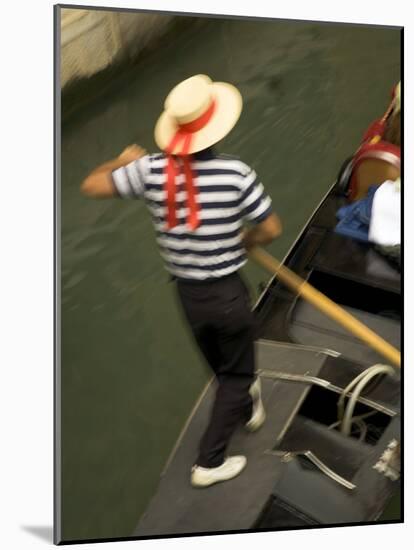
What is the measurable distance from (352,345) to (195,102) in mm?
890

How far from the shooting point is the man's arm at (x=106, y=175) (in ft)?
6.31

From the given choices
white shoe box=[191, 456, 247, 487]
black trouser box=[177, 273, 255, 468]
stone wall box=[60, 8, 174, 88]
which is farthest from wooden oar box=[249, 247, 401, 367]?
stone wall box=[60, 8, 174, 88]

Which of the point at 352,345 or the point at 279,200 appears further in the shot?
the point at 352,345

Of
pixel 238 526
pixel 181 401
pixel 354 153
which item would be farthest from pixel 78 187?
pixel 238 526

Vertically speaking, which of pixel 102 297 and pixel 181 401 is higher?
pixel 102 297

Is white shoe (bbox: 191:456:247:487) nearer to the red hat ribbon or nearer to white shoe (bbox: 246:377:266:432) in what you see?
white shoe (bbox: 246:377:266:432)

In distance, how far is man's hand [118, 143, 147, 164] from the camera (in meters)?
1.96

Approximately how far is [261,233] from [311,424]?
64 centimetres

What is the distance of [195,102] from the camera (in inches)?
72.1

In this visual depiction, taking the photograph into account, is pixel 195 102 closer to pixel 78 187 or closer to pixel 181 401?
pixel 78 187

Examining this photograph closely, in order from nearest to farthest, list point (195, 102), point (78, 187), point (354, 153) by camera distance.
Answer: point (195, 102), point (78, 187), point (354, 153)

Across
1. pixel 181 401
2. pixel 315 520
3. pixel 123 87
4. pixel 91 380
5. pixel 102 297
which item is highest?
pixel 123 87

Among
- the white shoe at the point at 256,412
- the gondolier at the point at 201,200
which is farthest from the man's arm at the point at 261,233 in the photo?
the white shoe at the point at 256,412

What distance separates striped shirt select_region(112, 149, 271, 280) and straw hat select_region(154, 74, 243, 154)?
0.04 m
